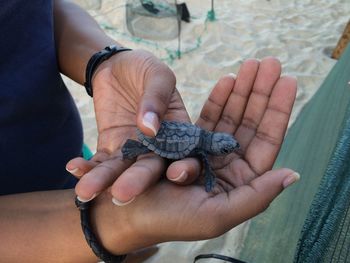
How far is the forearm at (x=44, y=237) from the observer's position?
3.08ft

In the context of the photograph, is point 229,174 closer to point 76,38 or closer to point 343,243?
point 343,243

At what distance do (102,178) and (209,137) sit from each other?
1.43 ft

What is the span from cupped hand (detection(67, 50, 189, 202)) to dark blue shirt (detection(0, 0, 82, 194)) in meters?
0.16

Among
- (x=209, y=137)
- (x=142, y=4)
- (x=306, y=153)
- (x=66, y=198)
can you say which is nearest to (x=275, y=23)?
(x=142, y=4)

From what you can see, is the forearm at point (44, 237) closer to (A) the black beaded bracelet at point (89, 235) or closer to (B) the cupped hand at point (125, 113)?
(A) the black beaded bracelet at point (89, 235)

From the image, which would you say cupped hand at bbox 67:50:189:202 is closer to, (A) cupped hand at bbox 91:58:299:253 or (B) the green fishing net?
(A) cupped hand at bbox 91:58:299:253

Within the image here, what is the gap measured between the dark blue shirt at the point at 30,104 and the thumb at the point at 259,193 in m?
0.64

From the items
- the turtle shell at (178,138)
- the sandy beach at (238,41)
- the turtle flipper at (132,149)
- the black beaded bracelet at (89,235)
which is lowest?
the sandy beach at (238,41)

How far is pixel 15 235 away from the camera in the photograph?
95 cm

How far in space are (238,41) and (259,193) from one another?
2.74 m

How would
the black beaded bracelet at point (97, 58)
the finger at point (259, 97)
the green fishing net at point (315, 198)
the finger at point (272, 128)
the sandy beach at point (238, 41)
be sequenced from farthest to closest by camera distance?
the sandy beach at point (238, 41) < the black beaded bracelet at point (97, 58) < the finger at point (259, 97) < the finger at point (272, 128) < the green fishing net at point (315, 198)

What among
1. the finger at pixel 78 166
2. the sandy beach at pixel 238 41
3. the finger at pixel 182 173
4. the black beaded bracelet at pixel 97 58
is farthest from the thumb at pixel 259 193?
the sandy beach at pixel 238 41

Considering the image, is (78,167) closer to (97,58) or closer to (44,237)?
(44,237)

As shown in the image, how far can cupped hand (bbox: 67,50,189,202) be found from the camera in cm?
81
